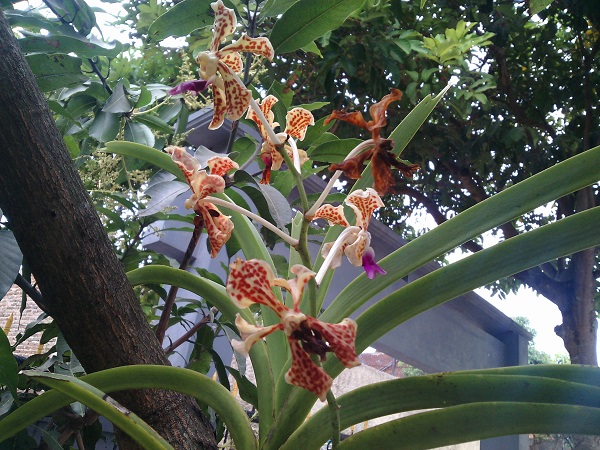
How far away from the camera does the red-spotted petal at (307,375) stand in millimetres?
395

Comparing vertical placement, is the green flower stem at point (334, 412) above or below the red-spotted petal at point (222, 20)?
below

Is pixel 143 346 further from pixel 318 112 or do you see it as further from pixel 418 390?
pixel 318 112

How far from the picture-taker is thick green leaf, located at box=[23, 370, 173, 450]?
1.53ft

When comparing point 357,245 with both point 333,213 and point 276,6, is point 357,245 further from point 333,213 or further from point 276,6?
point 276,6

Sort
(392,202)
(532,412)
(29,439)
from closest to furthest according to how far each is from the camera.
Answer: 1. (532,412)
2. (29,439)
3. (392,202)

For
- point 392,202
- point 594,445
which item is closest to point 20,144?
point 594,445

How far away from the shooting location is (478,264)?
1.69 ft

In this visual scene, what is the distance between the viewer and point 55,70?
80 centimetres

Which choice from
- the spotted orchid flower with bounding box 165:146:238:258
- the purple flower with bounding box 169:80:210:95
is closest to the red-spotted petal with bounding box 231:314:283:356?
the spotted orchid flower with bounding box 165:146:238:258

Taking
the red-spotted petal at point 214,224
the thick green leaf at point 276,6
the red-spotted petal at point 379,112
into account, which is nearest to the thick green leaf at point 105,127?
the thick green leaf at point 276,6

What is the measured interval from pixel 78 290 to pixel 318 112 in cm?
222

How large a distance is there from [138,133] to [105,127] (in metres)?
0.05

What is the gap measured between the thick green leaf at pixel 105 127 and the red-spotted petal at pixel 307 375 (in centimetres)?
56

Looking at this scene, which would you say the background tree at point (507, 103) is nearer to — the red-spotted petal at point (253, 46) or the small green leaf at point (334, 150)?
the small green leaf at point (334, 150)
